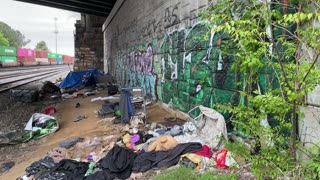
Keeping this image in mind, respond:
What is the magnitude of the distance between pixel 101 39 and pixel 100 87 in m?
17.3

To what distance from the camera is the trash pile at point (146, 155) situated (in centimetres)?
532

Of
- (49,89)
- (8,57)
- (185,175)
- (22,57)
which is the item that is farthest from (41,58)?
(185,175)

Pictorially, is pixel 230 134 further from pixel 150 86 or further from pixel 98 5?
pixel 98 5

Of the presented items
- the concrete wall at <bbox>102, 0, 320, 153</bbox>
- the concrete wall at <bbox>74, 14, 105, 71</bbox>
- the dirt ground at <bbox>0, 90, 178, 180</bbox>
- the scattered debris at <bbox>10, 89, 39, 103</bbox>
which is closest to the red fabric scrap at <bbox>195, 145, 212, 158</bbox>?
the concrete wall at <bbox>102, 0, 320, 153</bbox>

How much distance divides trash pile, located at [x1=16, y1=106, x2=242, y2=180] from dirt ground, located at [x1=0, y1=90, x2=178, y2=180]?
86 cm

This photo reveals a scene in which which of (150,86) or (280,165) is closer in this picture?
(280,165)

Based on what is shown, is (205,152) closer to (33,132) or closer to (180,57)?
(180,57)

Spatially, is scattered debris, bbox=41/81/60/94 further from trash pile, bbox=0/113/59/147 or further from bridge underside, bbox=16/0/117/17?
trash pile, bbox=0/113/59/147

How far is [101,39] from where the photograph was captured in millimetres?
37594

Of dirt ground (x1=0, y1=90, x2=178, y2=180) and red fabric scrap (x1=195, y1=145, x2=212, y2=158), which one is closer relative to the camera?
red fabric scrap (x1=195, y1=145, x2=212, y2=158)

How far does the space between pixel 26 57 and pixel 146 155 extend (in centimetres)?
6875

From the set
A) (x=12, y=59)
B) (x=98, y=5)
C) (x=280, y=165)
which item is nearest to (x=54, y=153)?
(x=280, y=165)

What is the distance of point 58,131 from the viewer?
377 inches

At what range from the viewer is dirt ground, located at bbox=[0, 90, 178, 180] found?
24.5 feet
